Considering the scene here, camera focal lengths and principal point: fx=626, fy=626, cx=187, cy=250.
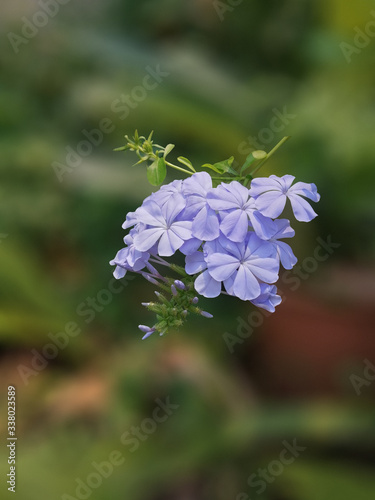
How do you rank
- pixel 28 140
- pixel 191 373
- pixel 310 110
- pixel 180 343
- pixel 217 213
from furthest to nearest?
pixel 28 140 < pixel 310 110 < pixel 180 343 < pixel 191 373 < pixel 217 213

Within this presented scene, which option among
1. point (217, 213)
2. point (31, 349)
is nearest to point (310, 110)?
point (31, 349)

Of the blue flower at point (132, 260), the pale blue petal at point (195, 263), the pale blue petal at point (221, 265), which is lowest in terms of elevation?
the blue flower at point (132, 260)

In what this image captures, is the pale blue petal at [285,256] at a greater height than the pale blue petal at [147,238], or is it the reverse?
the pale blue petal at [285,256]

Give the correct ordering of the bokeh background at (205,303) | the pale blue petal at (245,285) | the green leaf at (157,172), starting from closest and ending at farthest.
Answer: the pale blue petal at (245,285), the green leaf at (157,172), the bokeh background at (205,303)

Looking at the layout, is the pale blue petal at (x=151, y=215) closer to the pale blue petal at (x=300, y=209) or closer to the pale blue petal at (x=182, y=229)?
the pale blue petal at (x=182, y=229)

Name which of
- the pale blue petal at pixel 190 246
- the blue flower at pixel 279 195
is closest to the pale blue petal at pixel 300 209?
the blue flower at pixel 279 195

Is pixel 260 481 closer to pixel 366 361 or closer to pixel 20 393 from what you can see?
pixel 366 361

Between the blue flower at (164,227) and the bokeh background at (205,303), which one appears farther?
the bokeh background at (205,303)

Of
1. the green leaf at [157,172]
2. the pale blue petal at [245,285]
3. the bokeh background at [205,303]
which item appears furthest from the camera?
the bokeh background at [205,303]
